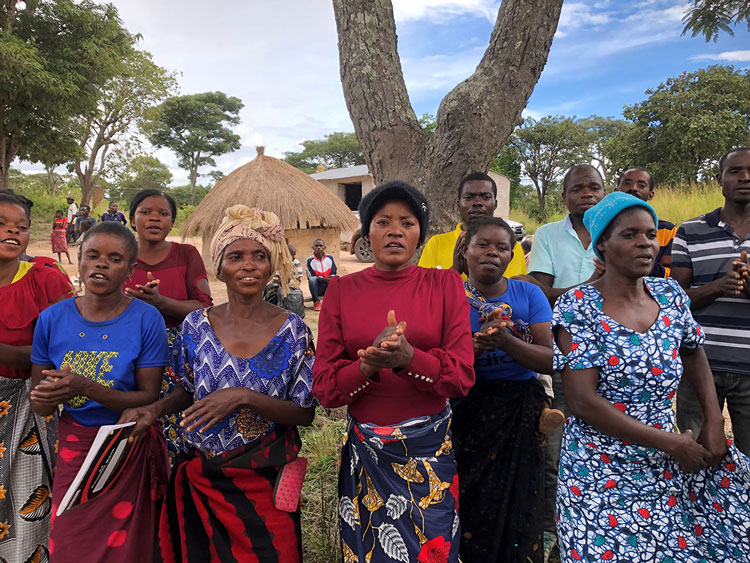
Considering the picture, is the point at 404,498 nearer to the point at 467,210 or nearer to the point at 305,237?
the point at 467,210

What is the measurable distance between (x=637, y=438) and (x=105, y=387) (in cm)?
200

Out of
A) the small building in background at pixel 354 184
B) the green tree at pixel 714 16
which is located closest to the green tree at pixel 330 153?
the small building in background at pixel 354 184

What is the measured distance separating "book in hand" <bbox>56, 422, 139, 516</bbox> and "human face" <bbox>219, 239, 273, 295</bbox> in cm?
67

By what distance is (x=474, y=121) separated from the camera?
12.0 feet

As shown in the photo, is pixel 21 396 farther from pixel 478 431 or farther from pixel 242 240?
pixel 478 431

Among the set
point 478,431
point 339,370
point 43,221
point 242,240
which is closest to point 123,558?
point 339,370

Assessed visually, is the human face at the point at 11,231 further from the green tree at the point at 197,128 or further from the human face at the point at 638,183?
the green tree at the point at 197,128

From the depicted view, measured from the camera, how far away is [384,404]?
1.79 m

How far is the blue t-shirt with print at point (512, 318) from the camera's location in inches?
85.7

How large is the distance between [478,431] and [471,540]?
0.49 m

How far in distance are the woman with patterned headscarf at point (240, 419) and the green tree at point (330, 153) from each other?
1634 inches

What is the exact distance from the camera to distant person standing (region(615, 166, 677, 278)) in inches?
114

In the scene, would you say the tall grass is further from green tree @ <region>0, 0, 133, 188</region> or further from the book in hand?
green tree @ <region>0, 0, 133, 188</region>

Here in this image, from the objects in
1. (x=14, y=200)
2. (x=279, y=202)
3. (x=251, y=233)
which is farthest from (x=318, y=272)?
(x=251, y=233)
